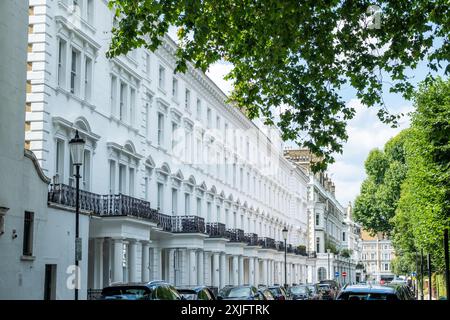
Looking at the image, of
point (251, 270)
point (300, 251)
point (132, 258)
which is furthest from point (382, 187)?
point (132, 258)

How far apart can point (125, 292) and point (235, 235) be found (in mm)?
35842

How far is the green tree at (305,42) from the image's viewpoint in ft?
55.0

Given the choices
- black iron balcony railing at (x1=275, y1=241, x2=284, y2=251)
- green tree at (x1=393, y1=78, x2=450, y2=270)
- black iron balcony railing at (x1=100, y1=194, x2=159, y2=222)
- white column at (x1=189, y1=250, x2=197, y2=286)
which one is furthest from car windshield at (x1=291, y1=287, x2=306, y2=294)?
black iron balcony railing at (x1=275, y1=241, x2=284, y2=251)

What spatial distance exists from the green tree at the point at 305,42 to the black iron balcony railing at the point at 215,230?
89.4ft

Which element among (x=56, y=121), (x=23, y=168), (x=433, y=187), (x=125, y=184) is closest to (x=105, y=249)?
(x=125, y=184)

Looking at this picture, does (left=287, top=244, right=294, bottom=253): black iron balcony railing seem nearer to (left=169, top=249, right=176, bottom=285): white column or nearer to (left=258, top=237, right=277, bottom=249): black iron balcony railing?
(left=258, top=237, right=277, bottom=249): black iron balcony railing

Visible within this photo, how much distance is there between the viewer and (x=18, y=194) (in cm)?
2056

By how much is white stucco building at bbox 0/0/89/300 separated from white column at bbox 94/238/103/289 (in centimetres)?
761

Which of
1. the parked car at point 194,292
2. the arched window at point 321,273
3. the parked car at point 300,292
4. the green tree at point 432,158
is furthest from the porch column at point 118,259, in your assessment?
the arched window at point 321,273

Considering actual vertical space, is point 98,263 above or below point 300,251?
below

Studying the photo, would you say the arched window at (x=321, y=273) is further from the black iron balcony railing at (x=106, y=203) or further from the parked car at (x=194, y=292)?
the parked car at (x=194, y=292)

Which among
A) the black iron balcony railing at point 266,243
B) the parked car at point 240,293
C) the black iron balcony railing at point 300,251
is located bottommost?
the parked car at point 240,293

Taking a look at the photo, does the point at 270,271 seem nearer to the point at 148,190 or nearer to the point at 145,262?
the point at 148,190

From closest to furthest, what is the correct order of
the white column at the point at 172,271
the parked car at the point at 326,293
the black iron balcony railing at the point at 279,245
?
1. the white column at the point at 172,271
2. the parked car at the point at 326,293
3. the black iron balcony railing at the point at 279,245
